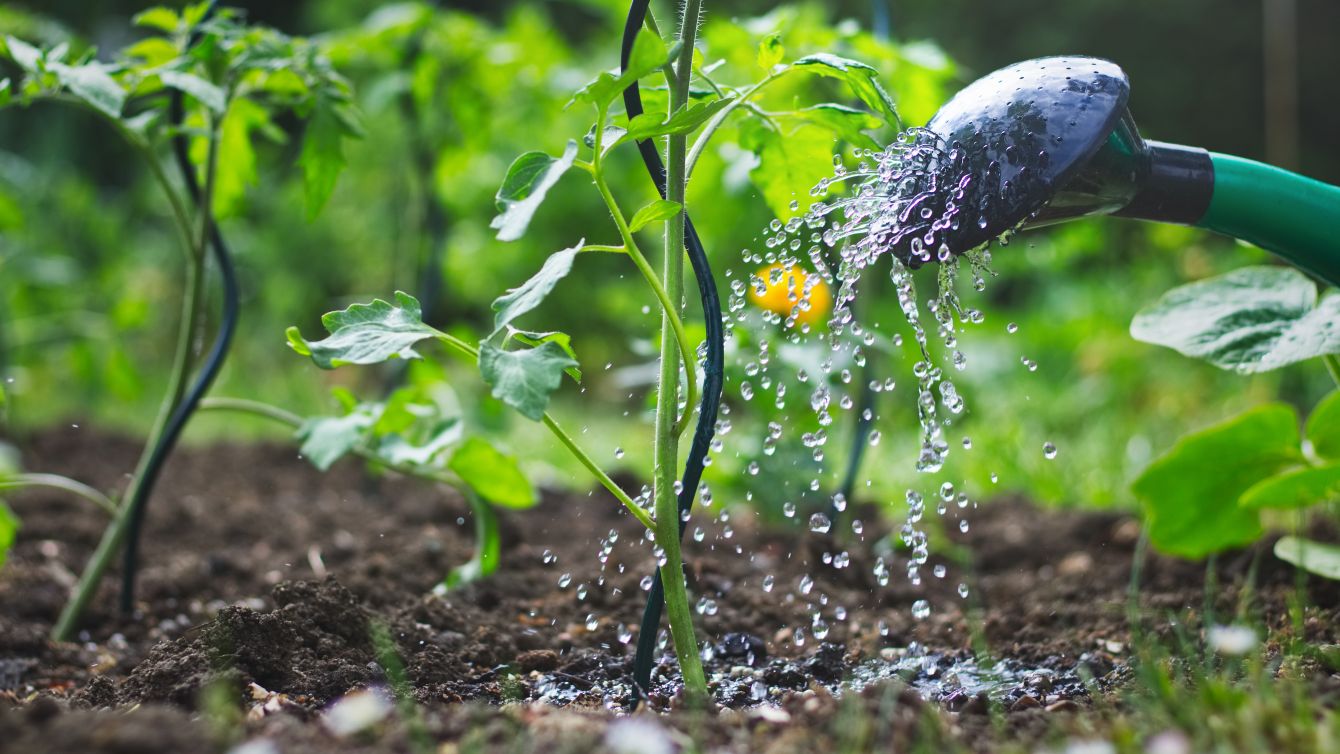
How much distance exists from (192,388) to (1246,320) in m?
1.56

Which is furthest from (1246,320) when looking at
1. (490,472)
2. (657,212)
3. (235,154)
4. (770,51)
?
(235,154)

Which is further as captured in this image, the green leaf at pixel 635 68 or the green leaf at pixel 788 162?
the green leaf at pixel 788 162

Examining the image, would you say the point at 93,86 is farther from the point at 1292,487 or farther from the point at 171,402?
the point at 1292,487

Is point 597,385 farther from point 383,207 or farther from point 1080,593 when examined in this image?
point 1080,593

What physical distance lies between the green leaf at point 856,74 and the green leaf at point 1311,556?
86cm

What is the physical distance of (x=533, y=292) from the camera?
1.01m

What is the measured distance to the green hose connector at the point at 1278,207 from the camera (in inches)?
46.9

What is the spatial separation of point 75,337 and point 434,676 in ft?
9.74

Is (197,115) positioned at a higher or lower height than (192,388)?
higher

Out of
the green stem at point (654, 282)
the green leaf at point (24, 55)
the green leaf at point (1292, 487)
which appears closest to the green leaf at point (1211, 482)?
the green leaf at point (1292, 487)

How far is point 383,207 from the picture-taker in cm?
601

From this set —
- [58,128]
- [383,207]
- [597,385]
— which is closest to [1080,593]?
[597,385]

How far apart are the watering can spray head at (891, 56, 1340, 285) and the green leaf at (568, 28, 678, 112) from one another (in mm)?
335

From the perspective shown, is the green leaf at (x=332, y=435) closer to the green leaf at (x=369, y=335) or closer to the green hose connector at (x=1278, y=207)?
the green leaf at (x=369, y=335)
